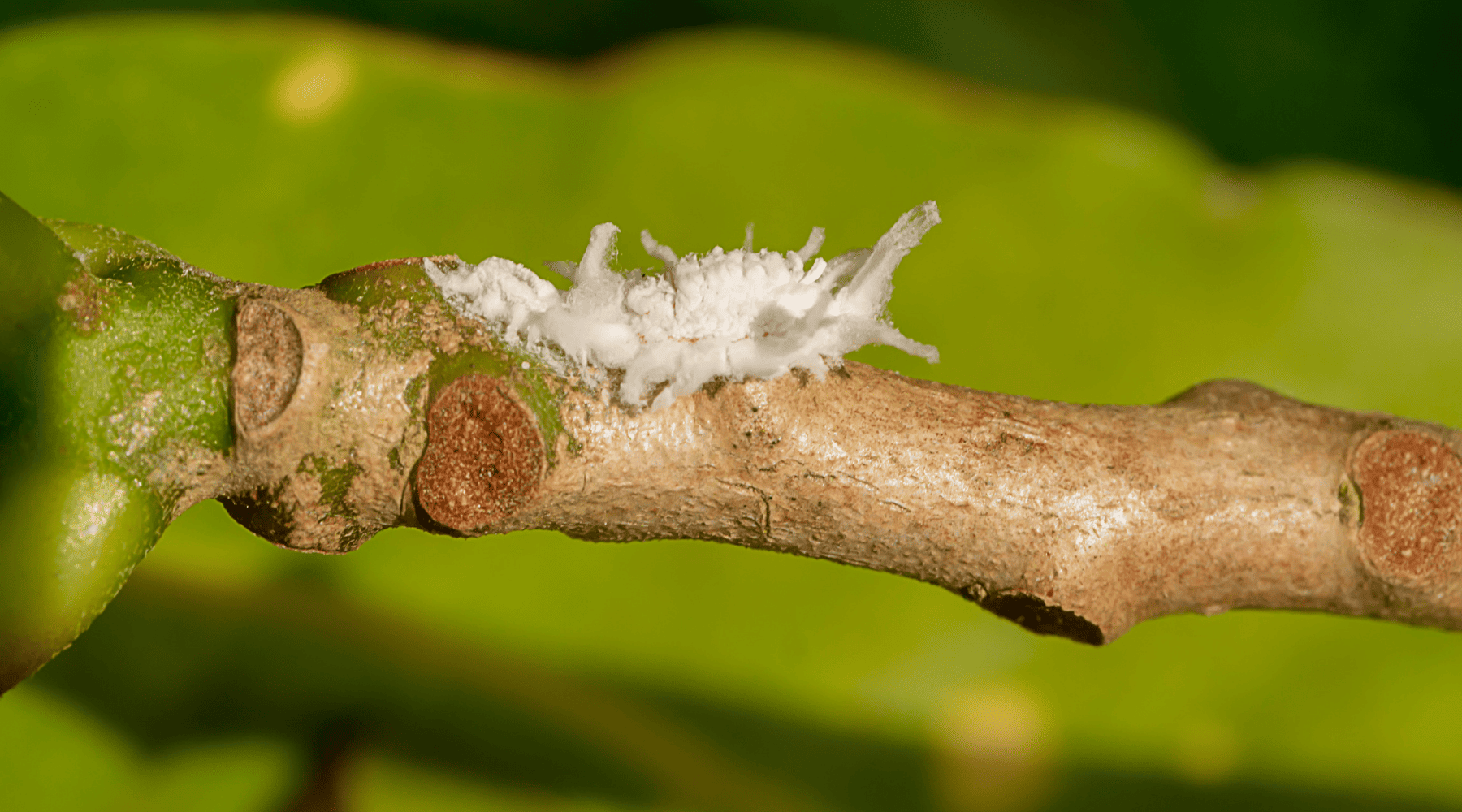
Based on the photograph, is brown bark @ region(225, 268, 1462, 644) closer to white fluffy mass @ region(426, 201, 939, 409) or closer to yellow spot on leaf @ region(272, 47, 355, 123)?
white fluffy mass @ region(426, 201, 939, 409)

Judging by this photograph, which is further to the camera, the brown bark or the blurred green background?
the blurred green background

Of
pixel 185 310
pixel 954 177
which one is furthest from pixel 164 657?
pixel 954 177

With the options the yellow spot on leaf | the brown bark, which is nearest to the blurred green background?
the yellow spot on leaf

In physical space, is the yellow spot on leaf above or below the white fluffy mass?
above

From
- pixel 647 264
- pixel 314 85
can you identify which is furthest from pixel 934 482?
pixel 314 85

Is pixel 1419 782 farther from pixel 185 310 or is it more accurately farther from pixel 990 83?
pixel 185 310

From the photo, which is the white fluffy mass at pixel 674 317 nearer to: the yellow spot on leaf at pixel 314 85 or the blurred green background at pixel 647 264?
the blurred green background at pixel 647 264
